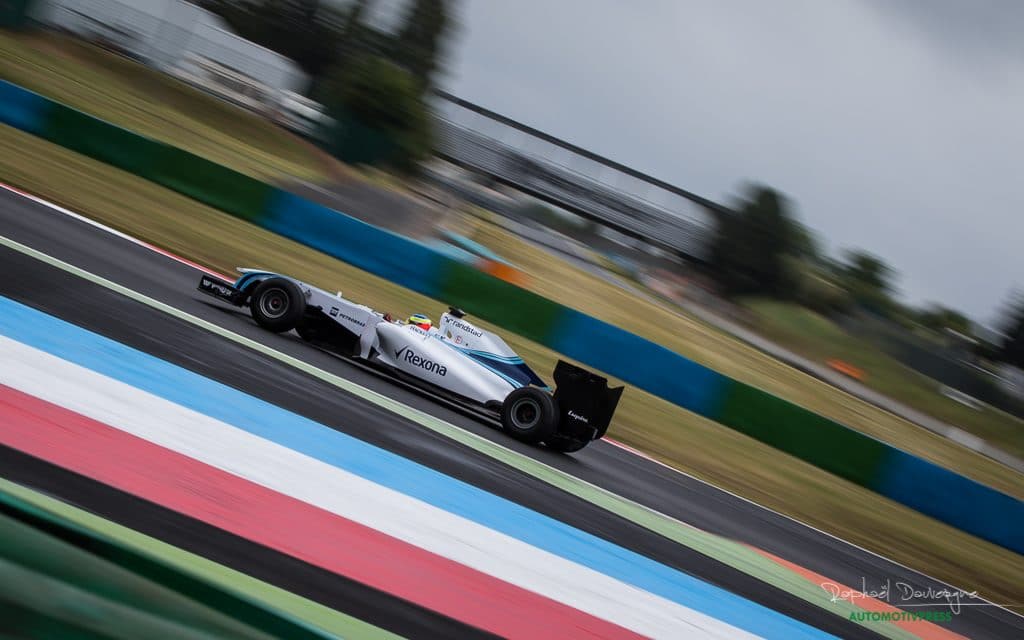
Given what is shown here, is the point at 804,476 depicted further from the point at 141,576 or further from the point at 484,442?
Answer: the point at 141,576

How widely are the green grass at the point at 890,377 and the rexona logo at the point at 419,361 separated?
2486 centimetres

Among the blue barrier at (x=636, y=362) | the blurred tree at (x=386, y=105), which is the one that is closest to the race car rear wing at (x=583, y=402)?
the blue barrier at (x=636, y=362)

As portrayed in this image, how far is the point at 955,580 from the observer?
10711mm

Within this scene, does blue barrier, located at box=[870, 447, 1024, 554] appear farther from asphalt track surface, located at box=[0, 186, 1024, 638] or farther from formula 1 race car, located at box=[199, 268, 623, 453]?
formula 1 race car, located at box=[199, 268, 623, 453]

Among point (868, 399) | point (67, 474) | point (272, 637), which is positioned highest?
point (868, 399)

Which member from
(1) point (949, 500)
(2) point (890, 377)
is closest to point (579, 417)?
(1) point (949, 500)

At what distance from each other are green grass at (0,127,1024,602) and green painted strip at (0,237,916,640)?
3.45 metres

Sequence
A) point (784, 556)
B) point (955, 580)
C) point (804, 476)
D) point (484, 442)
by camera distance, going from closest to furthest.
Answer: point (484, 442), point (784, 556), point (955, 580), point (804, 476)

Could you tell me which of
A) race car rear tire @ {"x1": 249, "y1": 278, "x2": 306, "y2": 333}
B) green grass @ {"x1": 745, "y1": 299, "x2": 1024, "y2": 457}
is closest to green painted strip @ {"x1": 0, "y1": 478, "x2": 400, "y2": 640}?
race car rear tire @ {"x1": 249, "y1": 278, "x2": 306, "y2": 333}

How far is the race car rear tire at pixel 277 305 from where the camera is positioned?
8.93m

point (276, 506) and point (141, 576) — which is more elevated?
point (141, 576)

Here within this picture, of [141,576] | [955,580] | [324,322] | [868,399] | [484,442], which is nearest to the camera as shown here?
[141,576]

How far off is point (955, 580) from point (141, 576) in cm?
1029

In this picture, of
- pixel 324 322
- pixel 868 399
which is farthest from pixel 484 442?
pixel 868 399
